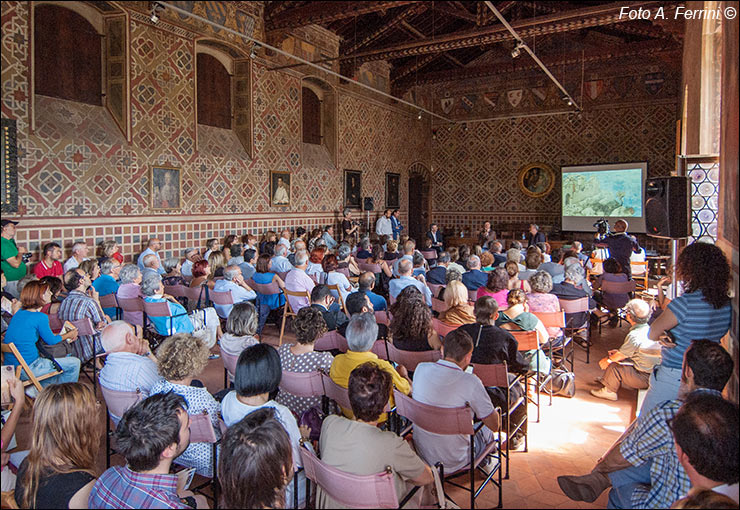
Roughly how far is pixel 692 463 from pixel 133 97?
991 centimetres

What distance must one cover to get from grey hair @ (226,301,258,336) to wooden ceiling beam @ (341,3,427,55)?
10.8 metres

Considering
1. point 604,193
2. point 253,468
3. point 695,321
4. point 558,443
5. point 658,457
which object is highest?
point 604,193

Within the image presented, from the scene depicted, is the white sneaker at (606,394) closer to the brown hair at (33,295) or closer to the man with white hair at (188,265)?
the brown hair at (33,295)

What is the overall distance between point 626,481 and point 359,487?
5.07ft

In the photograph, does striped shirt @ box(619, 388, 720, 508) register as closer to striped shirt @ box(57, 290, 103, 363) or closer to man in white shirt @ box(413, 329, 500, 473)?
man in white shirt @ box(413, 329, 500, 473)

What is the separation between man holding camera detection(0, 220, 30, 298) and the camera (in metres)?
7.05

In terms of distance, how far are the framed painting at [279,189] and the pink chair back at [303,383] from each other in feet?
31.8

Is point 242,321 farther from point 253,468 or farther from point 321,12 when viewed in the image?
point 321,12

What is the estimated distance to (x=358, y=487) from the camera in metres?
2.17

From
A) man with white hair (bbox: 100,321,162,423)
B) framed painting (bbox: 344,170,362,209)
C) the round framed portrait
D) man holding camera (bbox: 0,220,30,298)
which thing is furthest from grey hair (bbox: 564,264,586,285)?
the round framed portrait

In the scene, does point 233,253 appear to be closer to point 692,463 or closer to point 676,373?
point 676,373

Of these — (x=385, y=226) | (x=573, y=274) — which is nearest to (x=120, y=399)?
(x=573, y=274)

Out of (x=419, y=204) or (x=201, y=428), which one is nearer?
(x=201, y=428)

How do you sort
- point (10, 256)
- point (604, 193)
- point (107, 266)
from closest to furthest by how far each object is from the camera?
point (107, 266), point (10, 256), point (604, 193)
